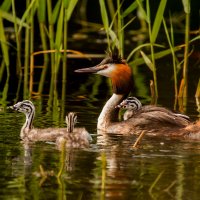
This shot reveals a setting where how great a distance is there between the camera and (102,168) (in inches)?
376

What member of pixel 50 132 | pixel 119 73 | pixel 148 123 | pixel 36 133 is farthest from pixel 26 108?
pixel 119 73

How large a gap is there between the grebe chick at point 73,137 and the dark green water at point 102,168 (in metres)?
0.09

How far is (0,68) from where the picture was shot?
18.5 meters

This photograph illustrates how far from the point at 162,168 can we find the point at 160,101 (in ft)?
17.4

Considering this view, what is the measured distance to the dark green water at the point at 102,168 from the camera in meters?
8.78

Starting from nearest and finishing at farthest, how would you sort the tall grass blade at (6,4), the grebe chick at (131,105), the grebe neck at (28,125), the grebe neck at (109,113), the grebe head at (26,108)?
the grebe neck at (28,125), the grebe head at (26,108), the grebe neck at (109,113), the grebe chick at (131,105), the tall grass blade at (6,4)

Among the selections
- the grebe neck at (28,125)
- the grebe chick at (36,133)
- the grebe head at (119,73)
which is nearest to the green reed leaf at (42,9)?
the grebe head at (119,73)

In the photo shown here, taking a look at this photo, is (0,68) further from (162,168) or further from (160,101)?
(162,168)

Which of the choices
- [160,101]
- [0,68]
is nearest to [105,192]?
[160,101]

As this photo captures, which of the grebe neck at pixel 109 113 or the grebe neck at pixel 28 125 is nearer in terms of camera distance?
the grebe neck at pixel 28 125

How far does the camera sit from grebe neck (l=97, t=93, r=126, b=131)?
42.1 ft

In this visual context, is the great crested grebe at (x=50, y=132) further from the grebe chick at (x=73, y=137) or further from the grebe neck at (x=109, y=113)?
the grebe neck at (x=109, y=113)

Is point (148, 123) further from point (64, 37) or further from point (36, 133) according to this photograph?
point (64, 37)

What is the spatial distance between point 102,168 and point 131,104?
3640mm
